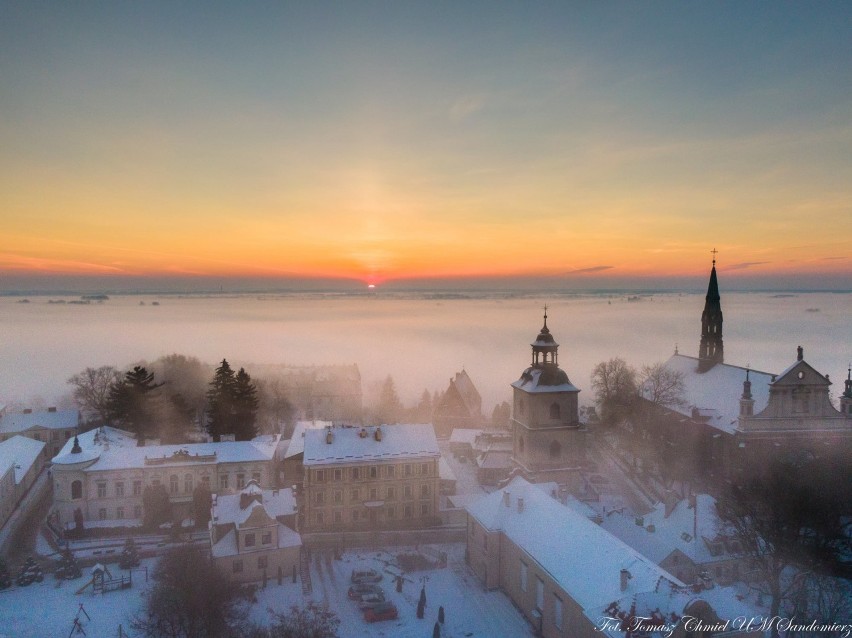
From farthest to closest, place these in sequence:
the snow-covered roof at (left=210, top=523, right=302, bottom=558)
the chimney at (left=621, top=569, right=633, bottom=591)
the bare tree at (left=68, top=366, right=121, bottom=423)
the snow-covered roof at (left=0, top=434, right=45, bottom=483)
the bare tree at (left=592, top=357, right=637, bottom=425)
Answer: the bare tree at (left=68, top=366, right=121, bottom=423), the bare tree at (left=592, top=357, right=637, bottom=425), the snow-covered roof at (left=0, top=434, right=45, bottom=483), the snow-covered roof at (left=210, top=523, right=302, bottom=558), the chimney at (left=621, top=569, right=633, bottom=591)

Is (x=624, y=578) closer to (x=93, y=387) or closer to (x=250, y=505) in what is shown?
(x=250, y=505)

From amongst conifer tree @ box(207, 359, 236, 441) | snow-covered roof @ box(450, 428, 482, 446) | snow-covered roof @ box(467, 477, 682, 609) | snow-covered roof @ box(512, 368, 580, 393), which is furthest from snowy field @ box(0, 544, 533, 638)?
snow-covered roof @ box(450, 428, 482, 446)

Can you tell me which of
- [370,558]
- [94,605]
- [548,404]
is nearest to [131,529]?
[94,605]

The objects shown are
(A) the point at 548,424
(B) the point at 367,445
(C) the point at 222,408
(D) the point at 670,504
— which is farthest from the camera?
(C) the point at 222,408

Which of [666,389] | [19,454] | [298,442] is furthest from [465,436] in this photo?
[19,454]

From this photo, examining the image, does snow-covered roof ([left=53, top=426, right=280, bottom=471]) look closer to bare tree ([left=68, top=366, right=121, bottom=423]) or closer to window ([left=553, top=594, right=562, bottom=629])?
bare tree ([left=68, top=366, right=121, bottom=423])
